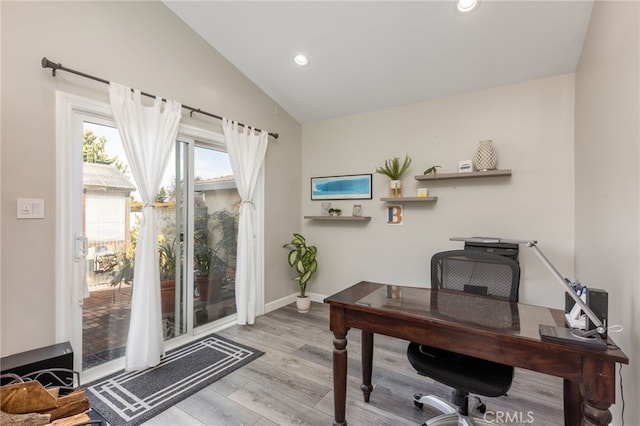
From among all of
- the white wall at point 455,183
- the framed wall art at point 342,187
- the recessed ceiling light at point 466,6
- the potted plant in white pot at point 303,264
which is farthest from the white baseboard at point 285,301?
the recessed ceiling light at point 466,6

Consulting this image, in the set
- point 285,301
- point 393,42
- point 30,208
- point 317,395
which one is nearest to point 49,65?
point 30,208

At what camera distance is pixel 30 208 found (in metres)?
1.91

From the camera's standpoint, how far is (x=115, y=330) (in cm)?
247

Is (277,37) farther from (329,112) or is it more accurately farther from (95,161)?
(95,161)

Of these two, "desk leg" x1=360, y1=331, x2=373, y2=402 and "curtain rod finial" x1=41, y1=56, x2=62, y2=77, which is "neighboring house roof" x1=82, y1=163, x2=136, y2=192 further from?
"desk leg" x1=360, y1=331, x2=373, y2=402

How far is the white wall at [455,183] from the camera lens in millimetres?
2703

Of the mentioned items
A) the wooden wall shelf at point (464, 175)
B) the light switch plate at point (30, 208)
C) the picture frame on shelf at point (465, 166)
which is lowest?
the light switch plate at point (30, 208)

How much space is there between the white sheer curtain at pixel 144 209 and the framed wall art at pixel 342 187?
2.12 meters

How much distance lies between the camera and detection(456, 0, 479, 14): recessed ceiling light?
6.89ft

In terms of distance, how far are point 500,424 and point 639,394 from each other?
29.3 inches

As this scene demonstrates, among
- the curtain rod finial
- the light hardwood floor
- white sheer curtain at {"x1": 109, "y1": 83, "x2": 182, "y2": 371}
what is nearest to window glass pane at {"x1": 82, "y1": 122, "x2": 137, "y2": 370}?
white sheer curtain at {"x1": 109, "y1": 83, "x2": 182, "y2": 371}

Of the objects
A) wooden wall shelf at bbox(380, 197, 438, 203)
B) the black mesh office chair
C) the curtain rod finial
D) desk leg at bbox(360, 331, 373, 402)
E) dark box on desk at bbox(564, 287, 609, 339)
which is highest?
the curtain rod finial

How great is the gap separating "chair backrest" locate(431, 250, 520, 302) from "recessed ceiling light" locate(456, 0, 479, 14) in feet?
5.94

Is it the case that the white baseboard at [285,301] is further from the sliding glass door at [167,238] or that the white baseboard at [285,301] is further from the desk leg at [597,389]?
the desk leg at [597,389]
